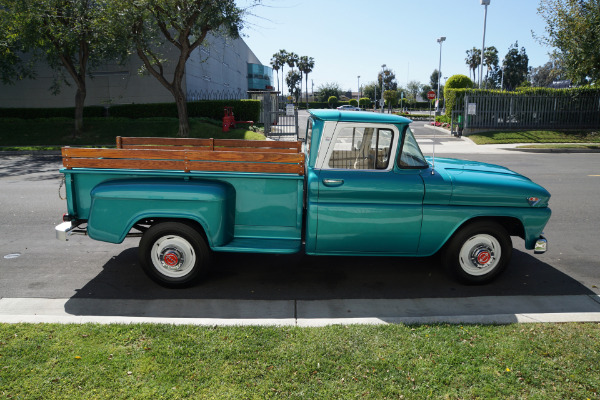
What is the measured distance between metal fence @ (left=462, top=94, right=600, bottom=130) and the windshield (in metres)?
23.3

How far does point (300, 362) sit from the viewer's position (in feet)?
11.2

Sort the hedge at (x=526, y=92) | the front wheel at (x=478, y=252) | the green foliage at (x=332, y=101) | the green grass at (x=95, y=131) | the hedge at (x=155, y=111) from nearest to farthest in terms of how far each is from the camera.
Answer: the front wheel at (x=478, y=252), the green grass at (x=95, y=131), the hedge at (x=155, y=111), the hedge at (x=526, y=92), the green foliage at (x=332, y=101)

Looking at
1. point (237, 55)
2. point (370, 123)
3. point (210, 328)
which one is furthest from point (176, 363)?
point (237, 55)

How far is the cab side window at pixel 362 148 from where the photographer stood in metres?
4.86

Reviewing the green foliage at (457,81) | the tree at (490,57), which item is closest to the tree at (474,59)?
the tree at (490,57)

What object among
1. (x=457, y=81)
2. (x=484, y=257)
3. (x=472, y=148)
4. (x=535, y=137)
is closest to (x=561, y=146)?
(x=535, y=137)

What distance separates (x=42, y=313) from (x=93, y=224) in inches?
39.2

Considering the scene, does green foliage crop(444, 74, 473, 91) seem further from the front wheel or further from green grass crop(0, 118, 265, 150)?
the front wheel

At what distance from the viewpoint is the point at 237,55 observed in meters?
45.5

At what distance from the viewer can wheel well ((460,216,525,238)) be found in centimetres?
500

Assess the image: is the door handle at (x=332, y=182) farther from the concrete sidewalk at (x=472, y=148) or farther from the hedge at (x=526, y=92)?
the hedge at (x=526, y=92)

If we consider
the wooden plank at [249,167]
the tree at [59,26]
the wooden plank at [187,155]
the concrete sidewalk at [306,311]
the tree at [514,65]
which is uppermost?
the tree at [514,65]

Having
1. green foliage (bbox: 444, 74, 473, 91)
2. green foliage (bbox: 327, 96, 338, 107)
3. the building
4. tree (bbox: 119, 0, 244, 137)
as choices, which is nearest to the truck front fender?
tree (bbox: 119, 0, 244, 137)

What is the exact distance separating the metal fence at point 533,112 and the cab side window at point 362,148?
23466 millimetres
